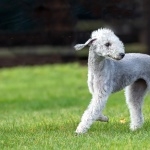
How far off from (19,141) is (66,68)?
545 inches

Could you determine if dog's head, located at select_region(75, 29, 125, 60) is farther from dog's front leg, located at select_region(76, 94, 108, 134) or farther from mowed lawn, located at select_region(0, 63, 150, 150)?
mowed lawn, located at select_region(0, 63, 150, 150)

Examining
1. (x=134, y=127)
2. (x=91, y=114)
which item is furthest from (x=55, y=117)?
(x=91, y=114)

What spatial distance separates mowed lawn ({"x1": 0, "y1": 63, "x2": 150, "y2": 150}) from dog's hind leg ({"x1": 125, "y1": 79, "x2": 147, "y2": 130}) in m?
0.14

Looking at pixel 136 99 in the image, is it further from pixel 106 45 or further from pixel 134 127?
pixel 106 45

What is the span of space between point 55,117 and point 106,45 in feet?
8.93

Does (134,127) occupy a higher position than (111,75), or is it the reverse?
(111,75)

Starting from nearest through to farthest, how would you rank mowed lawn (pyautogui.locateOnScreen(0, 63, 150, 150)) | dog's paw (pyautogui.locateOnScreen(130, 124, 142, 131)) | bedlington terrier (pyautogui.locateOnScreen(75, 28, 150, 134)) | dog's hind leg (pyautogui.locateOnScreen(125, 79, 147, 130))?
mowed lawn (pyautogui.locateOnScreen(0, 63, 150, 150))
bedlington terrier (pyautogui.locateOnScreen(75, 28, 150, 134))
dog's paw (pyautogui.locateOnScreen(130, 124, 142, 131))
dog's hind leg (pyautogui.locateOnScreen(125, 79, 147, 130))

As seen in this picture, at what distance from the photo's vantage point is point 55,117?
37.8 ft

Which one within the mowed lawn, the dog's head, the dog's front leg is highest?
the dog's head

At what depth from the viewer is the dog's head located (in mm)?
8906

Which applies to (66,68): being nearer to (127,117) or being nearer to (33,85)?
(33,85)

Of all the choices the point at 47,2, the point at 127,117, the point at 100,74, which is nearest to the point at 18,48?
the point at 47,2

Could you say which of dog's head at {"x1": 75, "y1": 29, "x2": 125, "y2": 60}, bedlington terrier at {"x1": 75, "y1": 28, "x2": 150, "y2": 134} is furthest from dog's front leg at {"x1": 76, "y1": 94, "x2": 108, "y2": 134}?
dog's head at {"x1": 75, "y1": 29, "x2": 125, "y2": 60}

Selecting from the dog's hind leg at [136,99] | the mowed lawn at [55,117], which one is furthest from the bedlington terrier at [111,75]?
the mowed lawn at [55,117]
